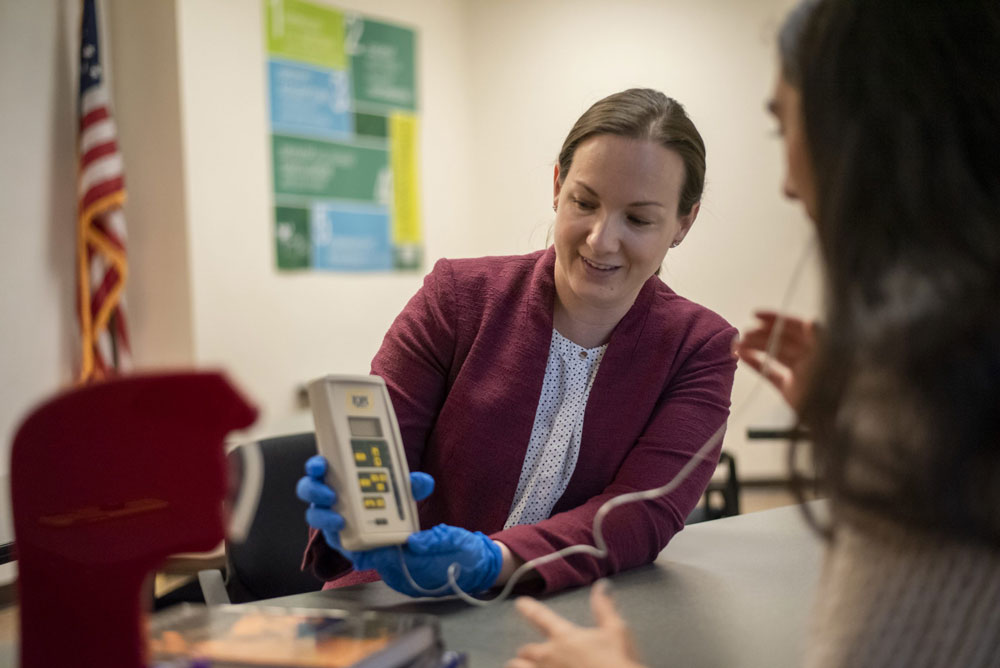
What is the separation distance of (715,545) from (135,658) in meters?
0.97

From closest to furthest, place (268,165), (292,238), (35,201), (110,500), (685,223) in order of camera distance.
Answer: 1. (110,500)
2. (685,223)
3. (35,201)
4. (268,165)
5. (292,238)

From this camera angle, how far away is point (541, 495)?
4.44 ft

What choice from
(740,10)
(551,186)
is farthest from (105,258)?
(740,10)

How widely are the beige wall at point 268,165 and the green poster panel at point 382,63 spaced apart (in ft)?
0.29

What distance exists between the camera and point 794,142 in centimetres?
69

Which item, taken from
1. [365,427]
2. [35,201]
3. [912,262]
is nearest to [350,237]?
[35,201]

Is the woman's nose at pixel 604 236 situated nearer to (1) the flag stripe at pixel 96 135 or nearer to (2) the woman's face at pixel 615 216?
(2) the woman's face at pixel 615 216

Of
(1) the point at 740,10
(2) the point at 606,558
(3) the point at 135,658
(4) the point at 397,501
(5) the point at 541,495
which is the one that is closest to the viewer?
(3) the point at 135,658

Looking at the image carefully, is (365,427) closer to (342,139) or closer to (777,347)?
(777,347)

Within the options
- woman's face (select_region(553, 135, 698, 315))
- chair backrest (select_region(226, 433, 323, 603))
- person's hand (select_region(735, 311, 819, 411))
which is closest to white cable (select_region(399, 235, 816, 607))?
person's hand (select_region(735, 311, 819, 411))

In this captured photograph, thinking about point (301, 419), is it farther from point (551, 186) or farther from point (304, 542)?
point (551, 186)

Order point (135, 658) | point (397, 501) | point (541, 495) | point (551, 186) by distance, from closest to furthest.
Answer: point (135, 658), point (397, 501), point (541, 495), point (551, 186)

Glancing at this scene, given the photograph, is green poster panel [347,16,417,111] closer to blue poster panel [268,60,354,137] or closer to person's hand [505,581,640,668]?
blue poster panel [268,60,354,137]

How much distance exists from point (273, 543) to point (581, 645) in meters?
0.92
